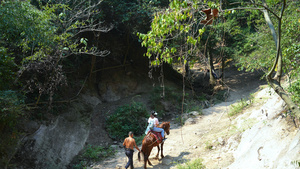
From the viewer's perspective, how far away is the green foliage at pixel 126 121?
443 inches

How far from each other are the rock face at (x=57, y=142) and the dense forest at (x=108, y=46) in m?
Result: 0.53

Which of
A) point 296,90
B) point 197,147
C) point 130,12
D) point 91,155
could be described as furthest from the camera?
point 130,12

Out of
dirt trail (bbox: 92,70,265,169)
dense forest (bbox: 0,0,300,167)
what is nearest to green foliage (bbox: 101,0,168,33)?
dense forest (bbox: 0,0,300,167)

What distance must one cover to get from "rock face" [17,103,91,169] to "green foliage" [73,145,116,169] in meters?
0.39

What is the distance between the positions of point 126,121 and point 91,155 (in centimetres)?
309

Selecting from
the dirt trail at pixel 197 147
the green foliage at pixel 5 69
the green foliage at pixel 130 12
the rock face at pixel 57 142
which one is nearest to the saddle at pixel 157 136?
the dirt trail at pixel 197 147

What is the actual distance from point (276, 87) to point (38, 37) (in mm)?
7479

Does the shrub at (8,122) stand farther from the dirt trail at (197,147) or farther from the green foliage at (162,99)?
the green foliage at (162,99)

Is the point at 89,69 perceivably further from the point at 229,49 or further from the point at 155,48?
the point at 155,48

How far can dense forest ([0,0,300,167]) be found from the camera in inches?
151

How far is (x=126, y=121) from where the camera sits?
11.8 m

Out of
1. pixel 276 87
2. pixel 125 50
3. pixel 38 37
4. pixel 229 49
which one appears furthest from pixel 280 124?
pixel 125 50

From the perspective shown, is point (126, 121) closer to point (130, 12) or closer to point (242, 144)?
point (130, 12)

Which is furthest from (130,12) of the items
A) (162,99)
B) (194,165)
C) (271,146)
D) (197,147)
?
(271,146)
